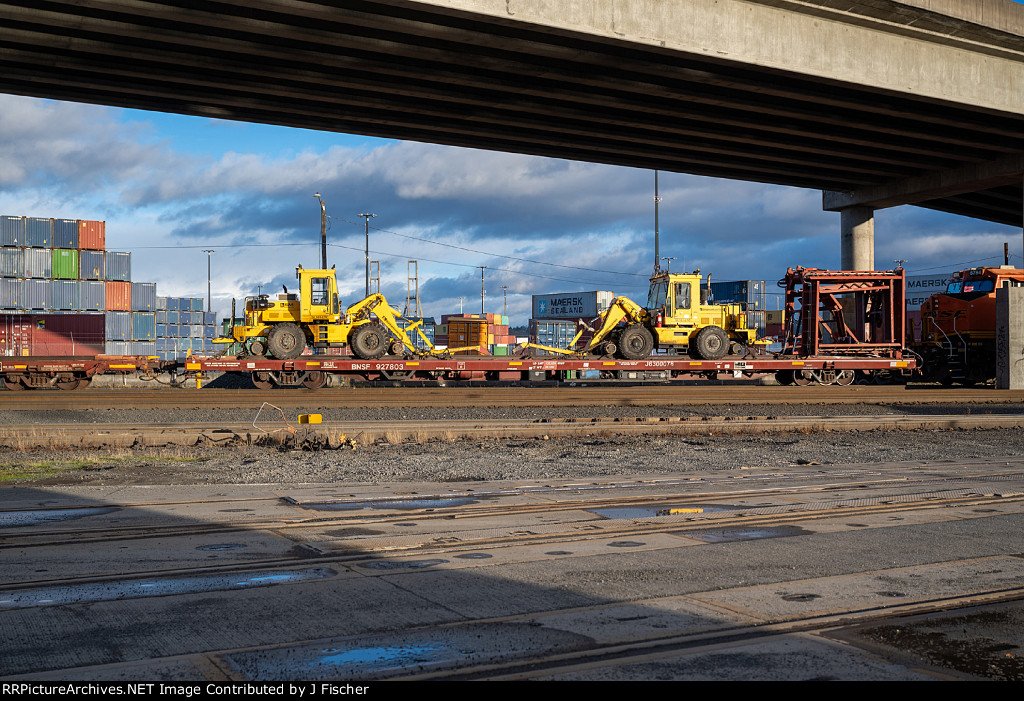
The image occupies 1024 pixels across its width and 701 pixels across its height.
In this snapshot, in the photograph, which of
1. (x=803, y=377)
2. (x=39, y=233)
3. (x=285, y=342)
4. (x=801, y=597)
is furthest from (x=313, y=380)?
(x=39, y=233)

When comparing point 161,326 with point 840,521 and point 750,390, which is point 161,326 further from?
point 840,521

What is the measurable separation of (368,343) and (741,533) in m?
18.3

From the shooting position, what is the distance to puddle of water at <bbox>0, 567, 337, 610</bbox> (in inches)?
189

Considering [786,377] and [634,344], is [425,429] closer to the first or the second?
[634,344]

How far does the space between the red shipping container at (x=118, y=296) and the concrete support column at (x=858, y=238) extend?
117 feet

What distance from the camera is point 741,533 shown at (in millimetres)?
6883

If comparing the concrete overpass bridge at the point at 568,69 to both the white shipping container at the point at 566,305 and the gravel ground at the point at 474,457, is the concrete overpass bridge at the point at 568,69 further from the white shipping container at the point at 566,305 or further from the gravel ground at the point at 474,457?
the white shipping container at the point at 566,305

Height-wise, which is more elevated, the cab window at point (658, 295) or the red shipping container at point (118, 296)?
the red shipping container at point (118, 296)

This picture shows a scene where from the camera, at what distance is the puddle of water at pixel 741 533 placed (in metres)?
6.70

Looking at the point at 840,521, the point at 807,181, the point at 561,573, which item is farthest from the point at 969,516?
the point at 807,181

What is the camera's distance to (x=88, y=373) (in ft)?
87.8

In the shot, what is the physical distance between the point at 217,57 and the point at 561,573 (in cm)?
1867

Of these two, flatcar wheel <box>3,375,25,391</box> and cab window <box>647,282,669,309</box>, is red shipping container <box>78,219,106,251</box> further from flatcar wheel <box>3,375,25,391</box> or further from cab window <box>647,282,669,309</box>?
cab window <box>647,282,669,309</box>

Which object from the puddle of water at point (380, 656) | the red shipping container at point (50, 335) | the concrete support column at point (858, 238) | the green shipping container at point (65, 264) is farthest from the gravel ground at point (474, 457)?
the green shipping container at point (65, 264)
